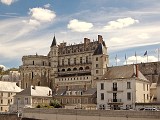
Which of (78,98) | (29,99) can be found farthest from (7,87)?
(78,98)

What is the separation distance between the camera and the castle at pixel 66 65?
9038 centimetres

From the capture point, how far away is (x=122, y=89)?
2057 inches

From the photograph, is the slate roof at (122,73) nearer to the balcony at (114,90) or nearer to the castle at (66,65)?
the balcony at (114,90)

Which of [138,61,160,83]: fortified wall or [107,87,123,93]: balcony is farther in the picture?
[138,61,160,83]: fortified wall

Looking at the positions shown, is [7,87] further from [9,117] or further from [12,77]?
[12,77]

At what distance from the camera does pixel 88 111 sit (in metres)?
43.6

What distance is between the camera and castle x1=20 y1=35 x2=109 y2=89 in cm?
9038

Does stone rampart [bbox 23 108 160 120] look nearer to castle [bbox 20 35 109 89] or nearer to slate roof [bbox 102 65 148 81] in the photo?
slate roof [bbox 102 65 148 81]

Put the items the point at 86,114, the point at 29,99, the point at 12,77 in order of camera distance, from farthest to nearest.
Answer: the point at 12,77
the point at 29,99
the point at 86,114

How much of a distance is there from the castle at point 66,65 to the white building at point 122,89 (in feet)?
112

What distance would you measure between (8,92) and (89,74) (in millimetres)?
22381

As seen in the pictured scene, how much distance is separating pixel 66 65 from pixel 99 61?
1440 cm

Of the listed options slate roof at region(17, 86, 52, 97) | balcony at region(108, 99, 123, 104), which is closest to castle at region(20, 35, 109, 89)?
slate roof at region(17, 86, 52, 97)

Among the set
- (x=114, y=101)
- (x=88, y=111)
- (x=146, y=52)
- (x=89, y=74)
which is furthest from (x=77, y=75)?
(x=88, y=111)
